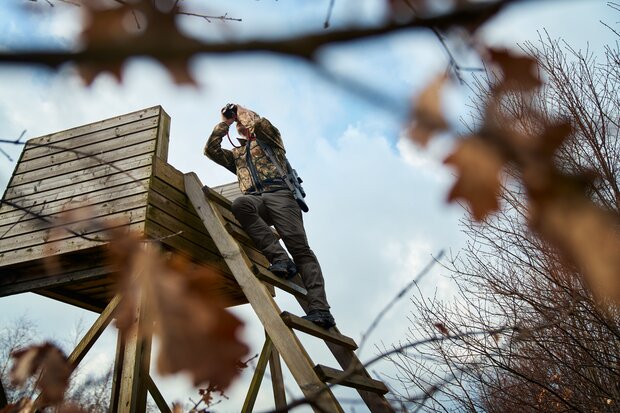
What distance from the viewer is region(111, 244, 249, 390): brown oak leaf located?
1136 mm

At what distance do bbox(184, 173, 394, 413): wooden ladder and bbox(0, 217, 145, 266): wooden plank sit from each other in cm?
51

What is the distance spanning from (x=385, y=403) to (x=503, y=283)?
2322mm

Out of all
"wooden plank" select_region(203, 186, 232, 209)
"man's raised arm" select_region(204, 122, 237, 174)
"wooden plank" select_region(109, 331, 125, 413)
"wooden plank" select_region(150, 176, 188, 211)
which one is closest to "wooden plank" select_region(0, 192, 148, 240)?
"wooden plank" select_region(150, 176, 188, 211)

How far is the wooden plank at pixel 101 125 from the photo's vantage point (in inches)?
201

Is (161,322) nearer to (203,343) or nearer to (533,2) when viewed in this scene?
(203,343)

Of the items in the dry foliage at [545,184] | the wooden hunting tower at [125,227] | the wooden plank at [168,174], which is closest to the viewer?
the dry foliage at [545,184]

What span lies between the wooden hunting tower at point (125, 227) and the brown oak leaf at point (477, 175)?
2200 mm

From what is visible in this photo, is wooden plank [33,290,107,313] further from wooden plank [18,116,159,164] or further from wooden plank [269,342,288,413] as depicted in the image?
wooden plank [269,342,288,413]

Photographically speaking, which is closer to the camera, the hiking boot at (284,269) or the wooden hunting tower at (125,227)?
the wooden hunting tower at (125,227)

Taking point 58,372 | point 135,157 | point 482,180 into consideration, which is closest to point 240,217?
point 135,157

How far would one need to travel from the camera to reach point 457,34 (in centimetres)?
93

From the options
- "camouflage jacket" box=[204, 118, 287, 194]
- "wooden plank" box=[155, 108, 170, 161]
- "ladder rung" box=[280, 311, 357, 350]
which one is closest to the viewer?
"ladder rung" box=[280, 311, 357, 350]

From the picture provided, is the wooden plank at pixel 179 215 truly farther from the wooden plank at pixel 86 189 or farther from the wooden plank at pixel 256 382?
the wooden plank at pixel 256 382

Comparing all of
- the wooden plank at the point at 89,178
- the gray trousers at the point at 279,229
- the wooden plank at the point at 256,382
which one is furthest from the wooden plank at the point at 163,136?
the wooden plank at the point at 256,382
